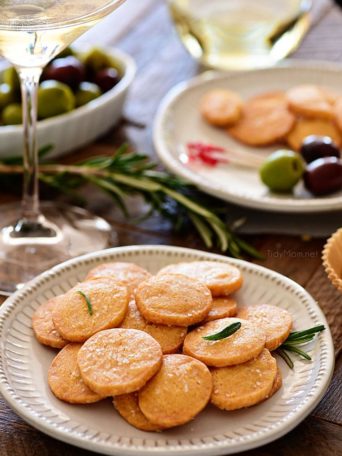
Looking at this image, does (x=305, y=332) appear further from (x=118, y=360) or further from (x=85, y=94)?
(x=85, y=94)

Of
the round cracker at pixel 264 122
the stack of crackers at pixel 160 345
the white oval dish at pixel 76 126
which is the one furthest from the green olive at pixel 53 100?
the stack of crackers at pixel 160 345

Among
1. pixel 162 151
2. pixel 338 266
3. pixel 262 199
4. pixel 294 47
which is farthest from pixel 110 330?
pixel 294 47

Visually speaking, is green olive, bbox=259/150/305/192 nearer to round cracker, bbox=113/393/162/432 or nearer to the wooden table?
the wooden table

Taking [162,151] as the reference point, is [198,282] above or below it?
above

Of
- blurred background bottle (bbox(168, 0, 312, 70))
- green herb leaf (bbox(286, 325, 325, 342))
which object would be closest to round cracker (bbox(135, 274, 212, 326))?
green herb leaf (bbox(286, 325, 325, 342))

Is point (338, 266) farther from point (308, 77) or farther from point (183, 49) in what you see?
point (183, 49)

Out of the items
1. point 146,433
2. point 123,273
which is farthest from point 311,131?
point 146,433
